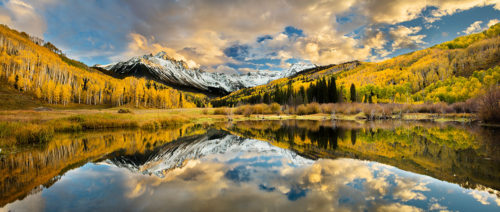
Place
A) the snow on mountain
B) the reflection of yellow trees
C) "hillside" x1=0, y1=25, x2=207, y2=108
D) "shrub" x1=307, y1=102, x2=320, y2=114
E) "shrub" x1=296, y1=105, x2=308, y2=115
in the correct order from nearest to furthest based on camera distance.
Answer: the reflection of yellow trees → the snow on mountain → "shrub" x1=307, y1=102, x2=320, y2=114 → "shrub" x1=296, y1=105, x2=308, y2=115 → "hillside" x1=0, y1=25, x2=207, y2=108

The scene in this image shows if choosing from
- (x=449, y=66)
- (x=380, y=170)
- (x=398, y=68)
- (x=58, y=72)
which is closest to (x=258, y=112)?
(x=380, y=170)

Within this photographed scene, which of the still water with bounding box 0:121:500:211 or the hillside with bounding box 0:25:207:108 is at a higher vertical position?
the hillside with bounding box 0:25:207:108

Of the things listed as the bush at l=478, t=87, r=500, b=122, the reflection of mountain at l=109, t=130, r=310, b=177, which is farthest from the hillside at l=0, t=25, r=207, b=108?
the bush at l=478, t=87, r=500, b=122

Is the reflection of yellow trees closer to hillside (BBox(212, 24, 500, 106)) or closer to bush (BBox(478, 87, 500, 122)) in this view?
bush (BBox(478, 87, 500, 122))

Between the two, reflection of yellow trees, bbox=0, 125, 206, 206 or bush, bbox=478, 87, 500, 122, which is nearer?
reflection of yellow trees, bbox=0, 125, 206, 206

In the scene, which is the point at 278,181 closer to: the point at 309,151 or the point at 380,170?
the point at 380,170

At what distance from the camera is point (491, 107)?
2714 centimetres

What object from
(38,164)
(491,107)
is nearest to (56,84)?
(38,164)

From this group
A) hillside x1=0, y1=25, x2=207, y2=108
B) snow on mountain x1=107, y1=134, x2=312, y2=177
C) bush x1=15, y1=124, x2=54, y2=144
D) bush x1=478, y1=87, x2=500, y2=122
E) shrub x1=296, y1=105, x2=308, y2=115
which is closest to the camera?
snow on mountain x1=107, y1=134, x2=312, y2=177

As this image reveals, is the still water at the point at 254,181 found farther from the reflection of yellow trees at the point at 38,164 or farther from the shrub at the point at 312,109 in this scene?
the shrub at the point at 312,109

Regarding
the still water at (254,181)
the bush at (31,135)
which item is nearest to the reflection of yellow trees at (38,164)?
the still water at (254,181)

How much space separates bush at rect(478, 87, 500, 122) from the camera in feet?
85.3

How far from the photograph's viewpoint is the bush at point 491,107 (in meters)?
26.0

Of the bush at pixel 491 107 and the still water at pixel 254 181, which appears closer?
the still water at pixel 254 181
